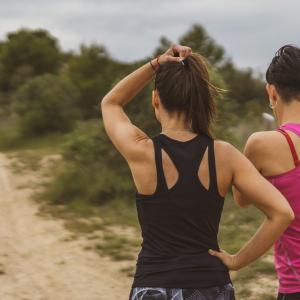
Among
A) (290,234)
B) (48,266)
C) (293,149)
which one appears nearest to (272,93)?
(293,149)

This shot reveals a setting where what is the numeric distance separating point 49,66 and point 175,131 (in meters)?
21.7

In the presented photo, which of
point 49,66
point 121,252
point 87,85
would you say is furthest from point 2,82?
point 121,252

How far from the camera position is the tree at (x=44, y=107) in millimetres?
15641

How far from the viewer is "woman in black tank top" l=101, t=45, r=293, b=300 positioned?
1.96 m

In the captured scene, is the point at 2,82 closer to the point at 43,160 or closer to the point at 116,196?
the point at 43,160

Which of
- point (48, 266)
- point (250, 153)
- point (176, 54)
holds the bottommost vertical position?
point (48, 266)

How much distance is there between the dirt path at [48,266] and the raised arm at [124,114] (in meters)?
3.33

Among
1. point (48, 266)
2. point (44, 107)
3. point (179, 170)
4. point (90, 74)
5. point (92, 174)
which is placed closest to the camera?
point (179, 170)

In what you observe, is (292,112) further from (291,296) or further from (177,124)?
(291,296)

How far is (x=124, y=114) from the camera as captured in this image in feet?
7.19

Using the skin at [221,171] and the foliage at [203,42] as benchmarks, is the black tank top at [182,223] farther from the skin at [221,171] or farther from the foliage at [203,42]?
the foliage at [203,42]

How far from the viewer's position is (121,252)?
6.50 m

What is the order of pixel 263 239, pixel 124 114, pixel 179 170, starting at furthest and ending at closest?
pixel 124 114
pixel 263 239
pixel 179 170

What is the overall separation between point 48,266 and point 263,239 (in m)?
4.31
